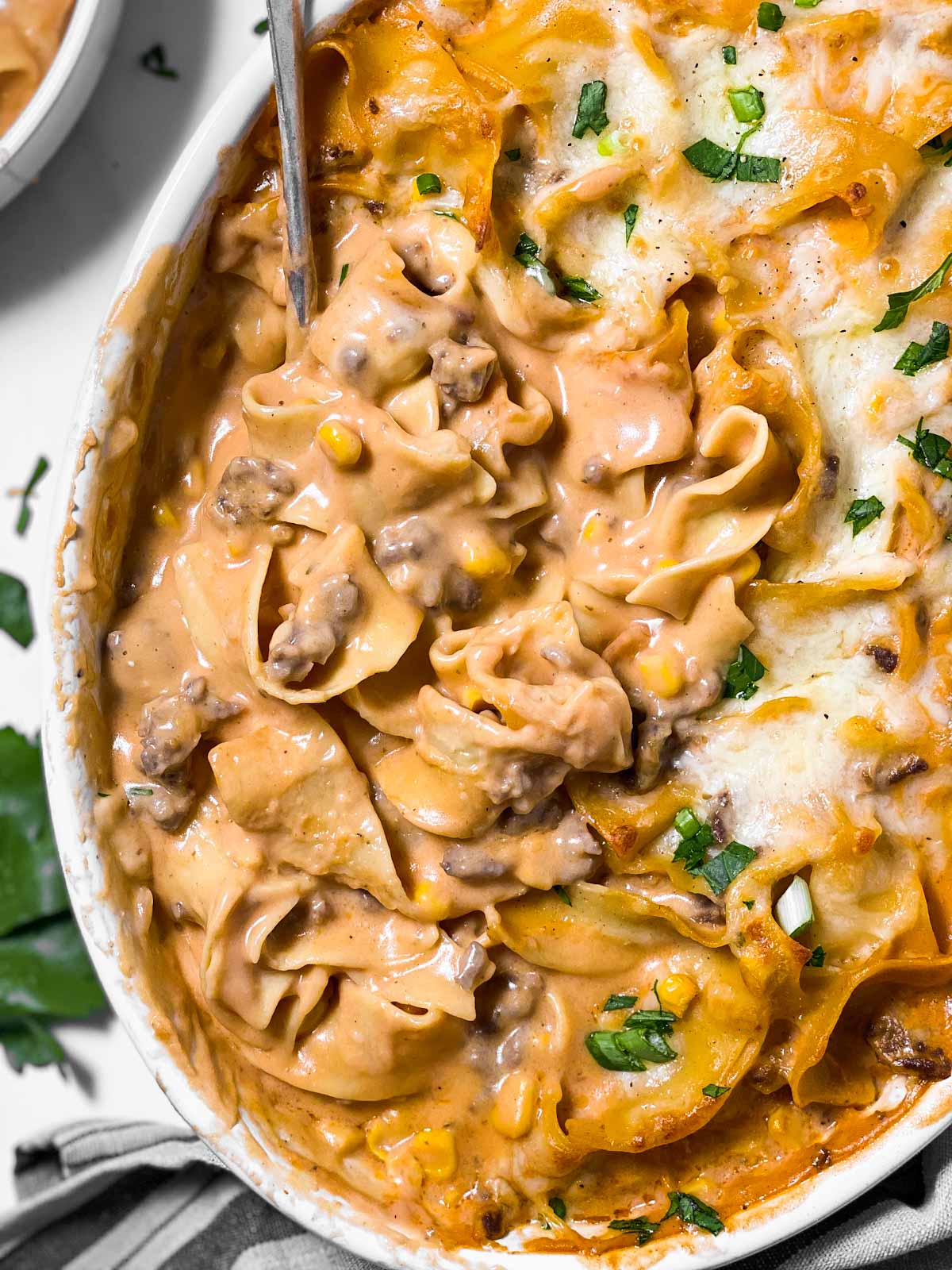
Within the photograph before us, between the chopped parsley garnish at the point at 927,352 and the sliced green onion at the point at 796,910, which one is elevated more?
the chopped parsley garnish at the point at 927,352

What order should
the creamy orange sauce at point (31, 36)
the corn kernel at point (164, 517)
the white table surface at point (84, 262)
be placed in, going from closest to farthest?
the corn kernel at point (164, 517)
the creamy orange sauce at point (31, 36)
the white table surface at point (84, 262)

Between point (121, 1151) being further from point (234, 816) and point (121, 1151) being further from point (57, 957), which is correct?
point (234, 816)

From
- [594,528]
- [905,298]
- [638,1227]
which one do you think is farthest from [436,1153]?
[905,298]

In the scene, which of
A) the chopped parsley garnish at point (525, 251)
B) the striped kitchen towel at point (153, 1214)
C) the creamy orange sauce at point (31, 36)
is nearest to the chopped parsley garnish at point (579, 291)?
the chopped parsley garnish at point (525, 251)

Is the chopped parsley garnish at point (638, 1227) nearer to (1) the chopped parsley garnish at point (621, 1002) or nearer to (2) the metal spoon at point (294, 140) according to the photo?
(1) the chopped parsley garnish at point (621, 1002)

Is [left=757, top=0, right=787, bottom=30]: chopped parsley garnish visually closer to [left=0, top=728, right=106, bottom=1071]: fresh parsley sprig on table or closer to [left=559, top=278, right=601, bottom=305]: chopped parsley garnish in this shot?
[left=559, top=278, right=601, bottom=305]: chopped parsley garnish

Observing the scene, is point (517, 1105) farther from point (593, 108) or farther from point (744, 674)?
point (593, 108)

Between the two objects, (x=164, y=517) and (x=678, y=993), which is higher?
(x=164, y=517)
